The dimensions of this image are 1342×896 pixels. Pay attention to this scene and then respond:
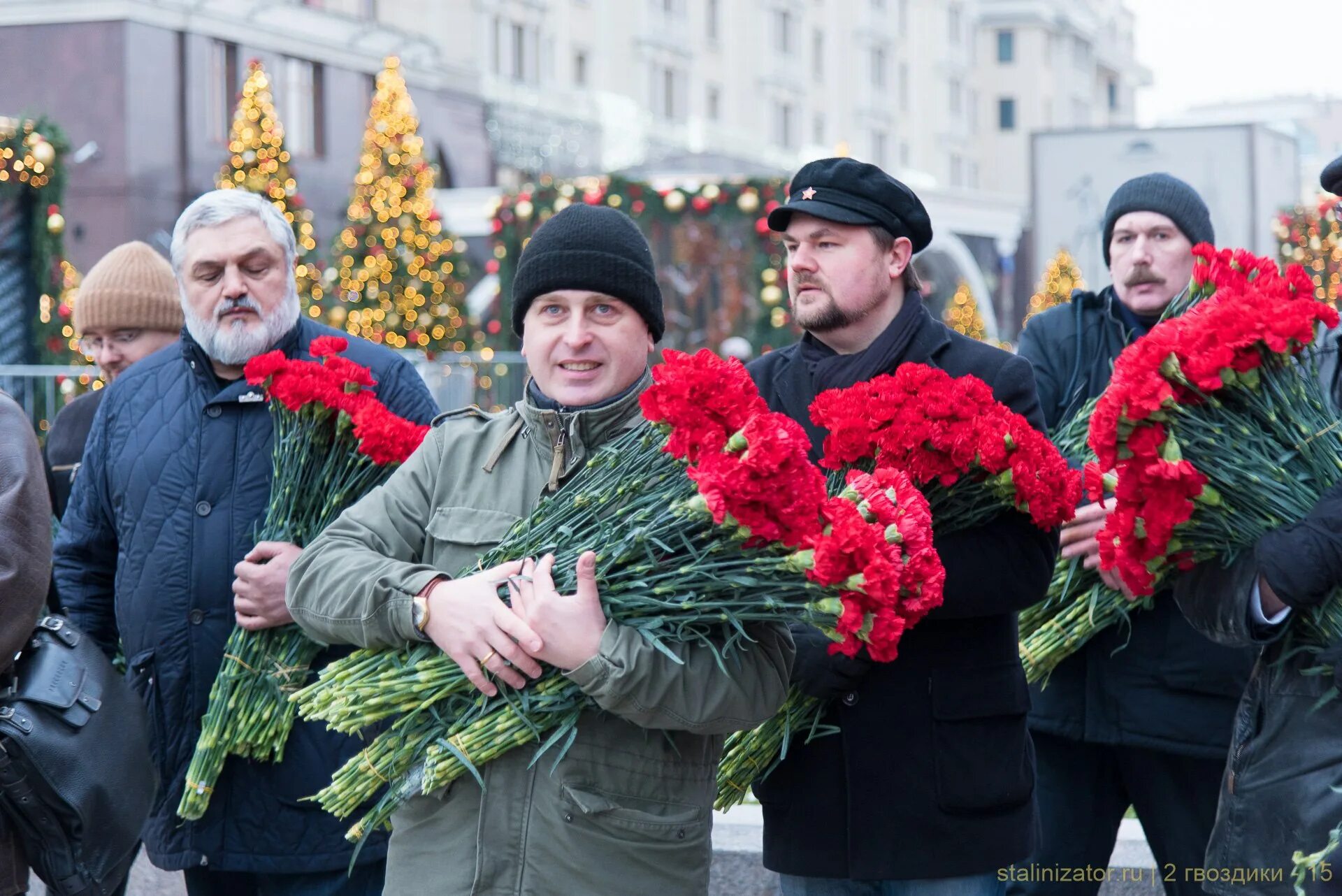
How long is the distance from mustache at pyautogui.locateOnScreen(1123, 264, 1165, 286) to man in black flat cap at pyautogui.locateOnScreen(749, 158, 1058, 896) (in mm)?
1103

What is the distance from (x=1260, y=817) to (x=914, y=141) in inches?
2003

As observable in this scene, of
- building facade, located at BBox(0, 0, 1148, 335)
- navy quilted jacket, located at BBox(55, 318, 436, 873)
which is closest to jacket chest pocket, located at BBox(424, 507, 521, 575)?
navy quilted jacket, located at BBox(55, 318, 436, 873)

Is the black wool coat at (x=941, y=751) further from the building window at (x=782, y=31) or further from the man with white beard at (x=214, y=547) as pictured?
the building window at (x=782, y=31)

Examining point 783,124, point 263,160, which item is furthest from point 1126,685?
point 783,124

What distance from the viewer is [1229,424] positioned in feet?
8.92

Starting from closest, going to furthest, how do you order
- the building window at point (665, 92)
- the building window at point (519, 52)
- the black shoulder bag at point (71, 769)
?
1. the black shoulder bag at point (71, 769)
2. the building window at point (519, 52)
3. the building window at point (665, 92)

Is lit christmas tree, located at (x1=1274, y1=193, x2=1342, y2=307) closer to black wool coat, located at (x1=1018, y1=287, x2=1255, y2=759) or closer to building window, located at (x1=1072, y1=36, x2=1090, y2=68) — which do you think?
black wool coat, located at (x1=1018, y1=287, x2=1255, y2=759)

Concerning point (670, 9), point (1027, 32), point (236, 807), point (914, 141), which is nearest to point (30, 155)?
point (236, 807)

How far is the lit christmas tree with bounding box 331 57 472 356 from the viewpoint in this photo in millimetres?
15672

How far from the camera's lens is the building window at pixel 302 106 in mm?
24266

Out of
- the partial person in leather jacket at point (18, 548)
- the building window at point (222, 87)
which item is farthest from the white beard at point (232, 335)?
the building window at point (222, 87)

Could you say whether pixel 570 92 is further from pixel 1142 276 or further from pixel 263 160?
pixel 1142 276

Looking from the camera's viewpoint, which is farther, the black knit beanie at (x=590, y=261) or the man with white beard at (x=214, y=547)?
the man with white beard at (x=214, y=547)

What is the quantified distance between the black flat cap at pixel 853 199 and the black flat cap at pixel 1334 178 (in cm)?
76
